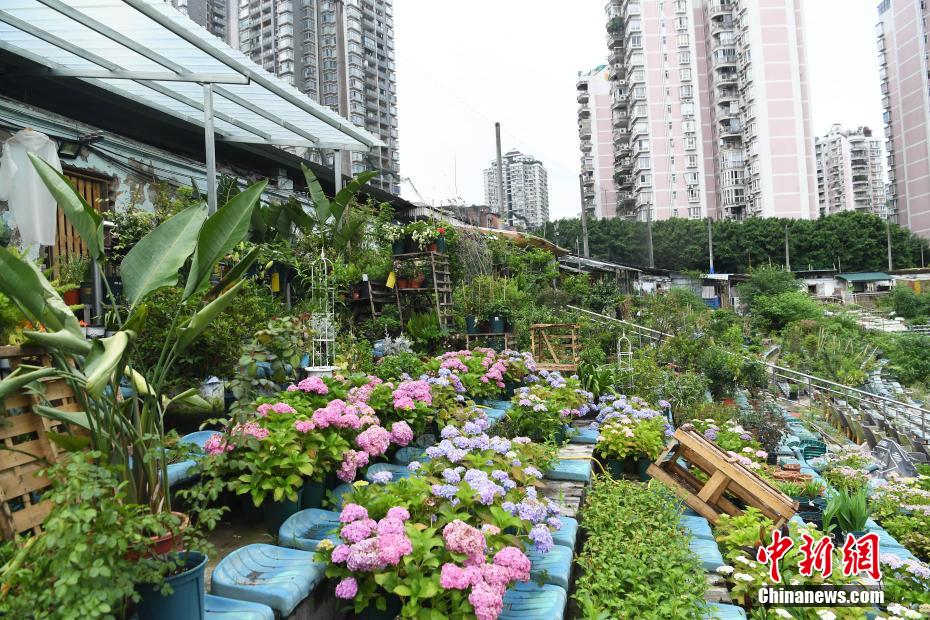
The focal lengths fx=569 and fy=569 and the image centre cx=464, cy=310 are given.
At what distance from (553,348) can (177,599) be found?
20.8 feet

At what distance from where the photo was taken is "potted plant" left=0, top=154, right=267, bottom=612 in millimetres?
1722

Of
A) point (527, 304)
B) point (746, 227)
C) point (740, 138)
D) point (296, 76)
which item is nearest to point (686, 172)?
point (740, 138)

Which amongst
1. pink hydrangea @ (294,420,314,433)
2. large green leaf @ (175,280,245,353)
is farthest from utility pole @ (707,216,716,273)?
large green leaf @ (175,280,245,353)

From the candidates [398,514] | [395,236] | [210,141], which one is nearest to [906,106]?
[395,236]

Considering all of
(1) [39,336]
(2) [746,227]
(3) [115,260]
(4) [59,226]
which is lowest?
(1) [39,336]

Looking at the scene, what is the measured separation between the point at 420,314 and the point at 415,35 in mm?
12800

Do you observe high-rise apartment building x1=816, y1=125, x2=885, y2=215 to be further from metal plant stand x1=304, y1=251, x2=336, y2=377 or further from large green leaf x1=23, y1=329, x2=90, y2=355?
large green leaf x1=23, y1=329, x2=90, y2=355

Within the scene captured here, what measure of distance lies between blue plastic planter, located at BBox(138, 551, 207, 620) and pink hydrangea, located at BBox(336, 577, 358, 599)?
50cm

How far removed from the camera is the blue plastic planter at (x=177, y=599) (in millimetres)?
1649

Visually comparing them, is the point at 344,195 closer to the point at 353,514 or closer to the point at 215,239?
the point at 215,239

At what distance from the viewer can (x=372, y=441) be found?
2996 mm

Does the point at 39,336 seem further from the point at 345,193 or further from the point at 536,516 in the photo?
the point at 345,193

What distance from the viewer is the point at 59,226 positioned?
21.2 ft

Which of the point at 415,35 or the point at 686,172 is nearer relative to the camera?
the point at 415,35
